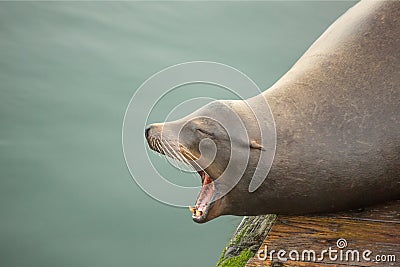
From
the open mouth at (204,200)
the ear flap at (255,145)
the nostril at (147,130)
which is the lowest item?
the open mouth at (204,200)

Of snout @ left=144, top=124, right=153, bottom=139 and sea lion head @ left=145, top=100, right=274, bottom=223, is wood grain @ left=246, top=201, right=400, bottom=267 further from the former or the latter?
snout @ left=144, top=124, right=153, bottom=139

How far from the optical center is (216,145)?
10.5 feet

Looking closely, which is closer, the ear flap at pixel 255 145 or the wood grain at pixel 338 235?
the ear flap at pixel 255 145

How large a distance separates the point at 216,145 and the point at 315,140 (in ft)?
1.70

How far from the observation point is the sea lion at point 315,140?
3221 millimetres

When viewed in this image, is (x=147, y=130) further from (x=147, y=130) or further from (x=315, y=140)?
(x=315, y=140)

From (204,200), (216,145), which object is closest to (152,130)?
(216,145)

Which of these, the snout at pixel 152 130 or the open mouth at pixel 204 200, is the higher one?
the snout at pixel 152 130

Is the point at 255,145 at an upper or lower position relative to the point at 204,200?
upper

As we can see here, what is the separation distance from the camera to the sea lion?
10.6 ft

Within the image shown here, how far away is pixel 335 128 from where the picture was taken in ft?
11.0

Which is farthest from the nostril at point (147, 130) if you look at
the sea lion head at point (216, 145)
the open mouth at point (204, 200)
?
the open mouth at point (204, 200)

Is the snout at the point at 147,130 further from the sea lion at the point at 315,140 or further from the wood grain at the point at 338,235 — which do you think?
the wood grain at the point at 338,235

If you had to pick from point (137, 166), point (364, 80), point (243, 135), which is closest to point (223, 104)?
point (243, 135)
